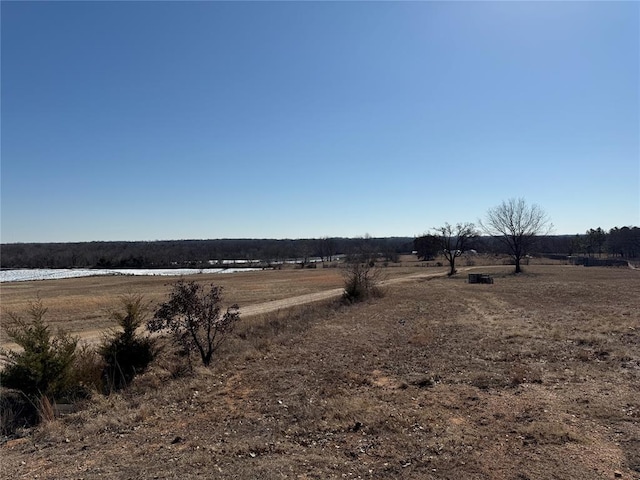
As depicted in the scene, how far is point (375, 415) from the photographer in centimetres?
688

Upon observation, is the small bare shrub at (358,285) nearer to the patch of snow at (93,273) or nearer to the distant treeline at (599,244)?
the distant treeline at (599,244)

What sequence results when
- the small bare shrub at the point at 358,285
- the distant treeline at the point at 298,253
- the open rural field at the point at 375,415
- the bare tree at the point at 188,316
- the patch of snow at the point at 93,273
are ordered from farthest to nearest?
the distant treeline at the point at 298,253, the patch of snow at the point at 93,273, the small bare shrub at the point at 358,285, the bare tree at the point at 188,316, the open rural field at the point at 375,415

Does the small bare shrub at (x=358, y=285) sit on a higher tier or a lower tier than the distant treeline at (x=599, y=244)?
lower

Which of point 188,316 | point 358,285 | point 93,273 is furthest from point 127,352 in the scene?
point 93,273

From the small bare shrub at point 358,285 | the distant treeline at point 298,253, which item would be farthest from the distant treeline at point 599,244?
the small bare shrub at point 358,285

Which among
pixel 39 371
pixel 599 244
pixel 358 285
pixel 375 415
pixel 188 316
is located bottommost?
pixel 375 415

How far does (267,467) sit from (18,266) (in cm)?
15429

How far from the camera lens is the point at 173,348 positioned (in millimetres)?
15016

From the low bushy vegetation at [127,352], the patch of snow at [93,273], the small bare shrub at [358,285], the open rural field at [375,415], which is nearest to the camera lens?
the open rural field at [375,415]

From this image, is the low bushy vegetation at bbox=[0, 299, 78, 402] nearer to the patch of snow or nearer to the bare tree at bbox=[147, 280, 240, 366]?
the bare tree at bbox=[147, 280, 240, 366]

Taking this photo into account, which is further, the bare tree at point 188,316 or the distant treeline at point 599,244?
the distant treeline at point 599,244

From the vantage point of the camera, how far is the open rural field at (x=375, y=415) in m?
5.27

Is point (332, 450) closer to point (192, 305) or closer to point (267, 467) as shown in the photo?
point (267, 467)

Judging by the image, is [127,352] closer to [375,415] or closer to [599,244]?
[375,415]
